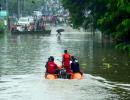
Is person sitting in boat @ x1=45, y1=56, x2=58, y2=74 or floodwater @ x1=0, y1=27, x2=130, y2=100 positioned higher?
person sitting in boat @ x1=45, y1=56, x2=58, y2=74

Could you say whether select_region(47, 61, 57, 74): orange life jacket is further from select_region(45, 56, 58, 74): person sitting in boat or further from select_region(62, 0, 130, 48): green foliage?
select_region(62, 0, 130, 48): green foliage

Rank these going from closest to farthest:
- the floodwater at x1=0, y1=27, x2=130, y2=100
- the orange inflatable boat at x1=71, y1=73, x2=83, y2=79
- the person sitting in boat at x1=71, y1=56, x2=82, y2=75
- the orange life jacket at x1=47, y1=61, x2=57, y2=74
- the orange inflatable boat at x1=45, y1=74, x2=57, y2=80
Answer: the floodwater at x1=0, y1=27, x2=130, y2=100 < the orange inflatable boat at x1=45, y1=74, x2=57, y2=80 < the orange life jacket at x1=47, y1=61, x2=57, y2=74 < the orange inflatable boat at x1=71, y1=73, x2=83, y2=79 < the person sitting in boat at x1=71, y1=56, x2=82, y2=75

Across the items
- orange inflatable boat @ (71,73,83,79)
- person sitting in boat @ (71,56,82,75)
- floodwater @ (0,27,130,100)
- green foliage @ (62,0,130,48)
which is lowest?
floodwater @ (0,27,130,100)

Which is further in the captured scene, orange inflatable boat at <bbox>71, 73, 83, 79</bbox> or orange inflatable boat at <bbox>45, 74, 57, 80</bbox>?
orange inflatable boat at <bbox>71, 73, 83, 79</bbox>

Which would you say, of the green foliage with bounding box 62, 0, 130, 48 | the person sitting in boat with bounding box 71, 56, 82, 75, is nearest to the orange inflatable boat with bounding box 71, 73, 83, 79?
the person sitting in boat with bounding box 71, 56, 82, 75

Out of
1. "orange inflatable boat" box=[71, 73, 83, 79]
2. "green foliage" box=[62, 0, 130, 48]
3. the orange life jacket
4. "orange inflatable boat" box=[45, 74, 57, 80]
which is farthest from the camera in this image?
"green foliage" box=[62, 0, 130, 48]

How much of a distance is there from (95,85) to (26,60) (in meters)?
14.6

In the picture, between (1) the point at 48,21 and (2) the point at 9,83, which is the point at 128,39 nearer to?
(2) the point at 9,83

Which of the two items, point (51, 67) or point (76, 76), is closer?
Answer: point (51, 67)

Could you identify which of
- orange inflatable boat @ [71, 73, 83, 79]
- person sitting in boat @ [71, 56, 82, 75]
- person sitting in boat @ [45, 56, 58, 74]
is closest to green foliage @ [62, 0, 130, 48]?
person sitting in boat @ [71, 56, 82, 75]

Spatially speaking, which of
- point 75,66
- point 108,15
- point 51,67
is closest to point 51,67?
point 51,67

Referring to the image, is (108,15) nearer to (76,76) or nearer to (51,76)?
(76,76)

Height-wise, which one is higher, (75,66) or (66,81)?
(75,66)

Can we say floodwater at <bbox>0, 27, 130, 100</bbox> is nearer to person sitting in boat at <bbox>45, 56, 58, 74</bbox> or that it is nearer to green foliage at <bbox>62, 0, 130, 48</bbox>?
person sitting in boat at <bbox>45, 56, 58, 74</bbox>
